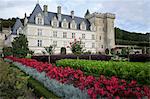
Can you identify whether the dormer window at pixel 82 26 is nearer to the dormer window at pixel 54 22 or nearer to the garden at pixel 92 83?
the dormer window at pixel 54 22

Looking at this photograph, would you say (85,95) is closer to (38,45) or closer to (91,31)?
(38,45)

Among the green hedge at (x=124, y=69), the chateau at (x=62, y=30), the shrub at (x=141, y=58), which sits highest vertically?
the chateau at (x=62, y=30)

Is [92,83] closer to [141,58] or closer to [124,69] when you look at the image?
[124,69]

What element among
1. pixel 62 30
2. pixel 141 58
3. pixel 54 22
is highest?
pixel 54 22

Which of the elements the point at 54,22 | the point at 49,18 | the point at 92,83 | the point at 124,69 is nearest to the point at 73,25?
the point at 54,22

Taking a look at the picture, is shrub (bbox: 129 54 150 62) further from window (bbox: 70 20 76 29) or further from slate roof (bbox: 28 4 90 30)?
window (bbox: 70 20 76 29)

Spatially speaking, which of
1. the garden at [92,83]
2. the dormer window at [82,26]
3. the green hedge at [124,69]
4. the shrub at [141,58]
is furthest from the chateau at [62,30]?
the green hedge at [124,69]

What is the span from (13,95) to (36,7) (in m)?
35.1

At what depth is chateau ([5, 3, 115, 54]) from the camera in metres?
38.3

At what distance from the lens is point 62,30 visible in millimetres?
42125

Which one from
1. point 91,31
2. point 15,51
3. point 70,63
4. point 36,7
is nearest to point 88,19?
point 91,31

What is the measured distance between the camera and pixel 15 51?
23.1 metres

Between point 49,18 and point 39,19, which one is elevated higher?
point 49,18

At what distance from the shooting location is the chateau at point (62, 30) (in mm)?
38312
